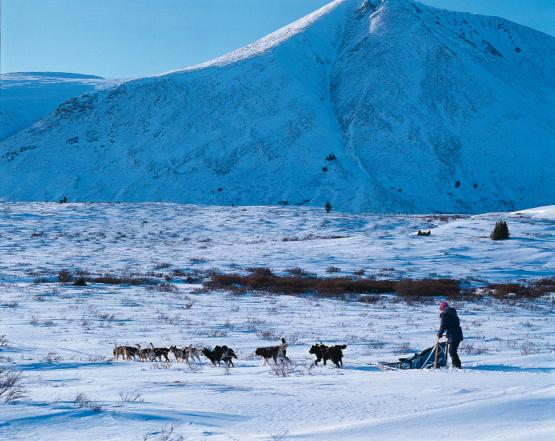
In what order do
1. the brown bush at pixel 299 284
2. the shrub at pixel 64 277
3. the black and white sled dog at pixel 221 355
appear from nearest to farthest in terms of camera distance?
the black and white sled dog at pixel 221 355
the brown bush at pixel 299 284
the shrub at pixel 64 277

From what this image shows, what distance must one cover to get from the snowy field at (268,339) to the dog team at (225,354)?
30 centimetres

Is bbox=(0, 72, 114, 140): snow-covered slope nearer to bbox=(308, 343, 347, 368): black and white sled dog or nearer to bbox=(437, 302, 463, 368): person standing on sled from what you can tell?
bbox=(308, 343, 347, 368): black and white sled dog

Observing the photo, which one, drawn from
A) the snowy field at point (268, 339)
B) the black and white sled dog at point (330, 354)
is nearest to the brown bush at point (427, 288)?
the snowy field at point (268, 339)

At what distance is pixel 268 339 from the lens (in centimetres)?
1356

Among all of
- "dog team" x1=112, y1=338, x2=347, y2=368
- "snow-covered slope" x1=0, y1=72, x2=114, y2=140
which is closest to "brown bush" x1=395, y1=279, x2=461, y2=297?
"dog team" x1=112, y1=338, x2=347, y2=368

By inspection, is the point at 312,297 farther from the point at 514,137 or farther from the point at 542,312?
the point at 514,137

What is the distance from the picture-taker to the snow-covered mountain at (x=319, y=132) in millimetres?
67438

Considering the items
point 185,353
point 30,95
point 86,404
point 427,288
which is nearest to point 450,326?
point 185,353

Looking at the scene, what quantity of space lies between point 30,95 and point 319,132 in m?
54.7

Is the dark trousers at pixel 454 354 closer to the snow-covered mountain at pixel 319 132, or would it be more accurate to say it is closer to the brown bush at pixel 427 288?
the brown bush at pixel 427 288

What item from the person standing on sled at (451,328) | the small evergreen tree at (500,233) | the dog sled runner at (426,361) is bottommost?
the dog sled runner at (426,361)

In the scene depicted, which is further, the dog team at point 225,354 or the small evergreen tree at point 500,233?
the small evergreen tree at point 500,233

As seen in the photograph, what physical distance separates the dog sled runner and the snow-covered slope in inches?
3391

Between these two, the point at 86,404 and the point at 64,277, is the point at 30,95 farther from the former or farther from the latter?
the point at 86,404
